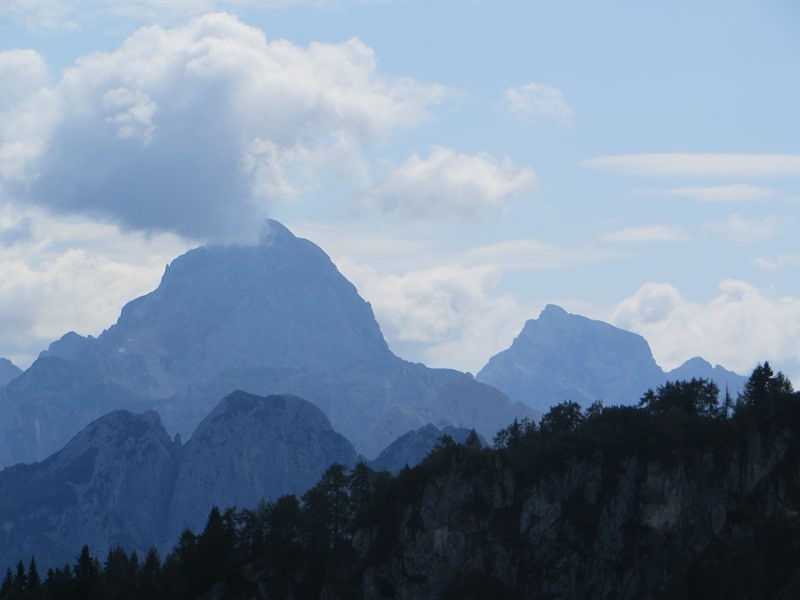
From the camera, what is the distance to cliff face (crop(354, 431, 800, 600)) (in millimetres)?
179875

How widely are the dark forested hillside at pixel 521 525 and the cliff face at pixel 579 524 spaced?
6.6 inches

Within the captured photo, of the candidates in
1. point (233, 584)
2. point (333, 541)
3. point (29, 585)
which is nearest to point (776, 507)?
point (333, 541)

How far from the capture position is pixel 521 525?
→ 7357 inches

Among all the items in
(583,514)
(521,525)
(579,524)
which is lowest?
(579,524)

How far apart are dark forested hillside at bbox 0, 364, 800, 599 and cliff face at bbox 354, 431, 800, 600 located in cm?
17

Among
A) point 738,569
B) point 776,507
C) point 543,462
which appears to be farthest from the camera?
point 543,462

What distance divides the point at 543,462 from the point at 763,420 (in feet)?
96.1

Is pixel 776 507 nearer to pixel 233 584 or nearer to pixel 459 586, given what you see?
pixel 459 586

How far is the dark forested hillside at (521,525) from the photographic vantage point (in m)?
180

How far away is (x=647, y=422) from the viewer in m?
191

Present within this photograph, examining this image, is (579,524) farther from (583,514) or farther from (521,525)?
(521,525)

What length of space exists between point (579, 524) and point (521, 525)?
7580 mm

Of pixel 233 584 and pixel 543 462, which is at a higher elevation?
pixel 543 462

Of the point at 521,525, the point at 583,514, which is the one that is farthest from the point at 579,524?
the point at 521,525
